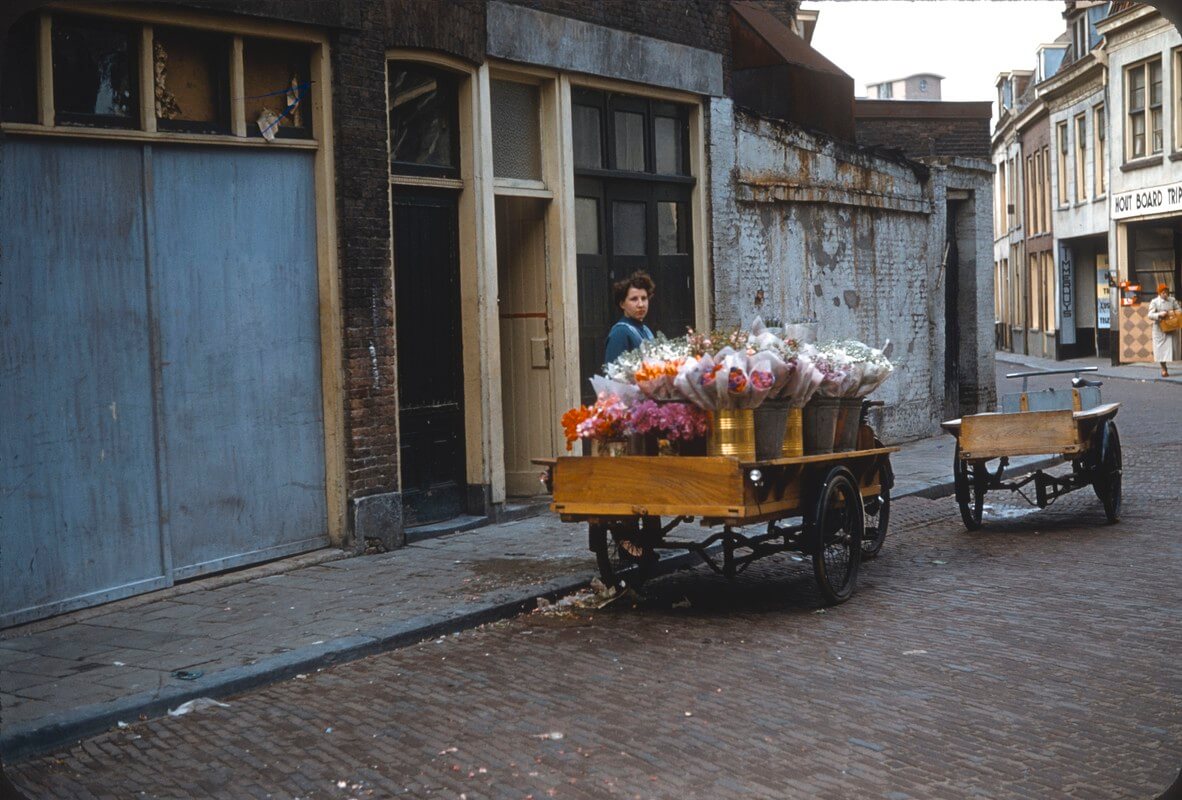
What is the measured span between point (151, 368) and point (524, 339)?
13.9ft

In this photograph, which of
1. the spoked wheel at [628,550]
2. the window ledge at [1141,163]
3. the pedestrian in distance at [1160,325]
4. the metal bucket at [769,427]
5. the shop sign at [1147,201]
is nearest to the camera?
the metal bucket at [769,427]

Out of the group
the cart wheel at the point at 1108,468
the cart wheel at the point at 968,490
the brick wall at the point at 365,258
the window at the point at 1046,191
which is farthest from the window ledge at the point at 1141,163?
the brick wall at the point at 365,258

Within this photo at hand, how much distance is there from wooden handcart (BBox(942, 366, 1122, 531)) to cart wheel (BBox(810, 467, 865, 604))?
2.43m

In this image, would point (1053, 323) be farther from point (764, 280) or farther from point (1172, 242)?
point (764, 280)

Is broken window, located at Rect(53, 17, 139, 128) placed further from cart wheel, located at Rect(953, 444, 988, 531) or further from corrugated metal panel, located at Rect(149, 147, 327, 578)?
cart wheel, located at Rect(953, 444, 988, 531)

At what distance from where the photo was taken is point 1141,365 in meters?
33.2

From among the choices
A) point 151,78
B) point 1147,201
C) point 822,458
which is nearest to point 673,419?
point 822,458

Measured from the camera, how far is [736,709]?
5.68 metres

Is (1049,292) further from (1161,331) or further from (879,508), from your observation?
(879,508)

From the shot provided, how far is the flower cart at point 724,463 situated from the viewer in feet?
23.7

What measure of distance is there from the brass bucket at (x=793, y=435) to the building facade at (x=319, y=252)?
3.38 m

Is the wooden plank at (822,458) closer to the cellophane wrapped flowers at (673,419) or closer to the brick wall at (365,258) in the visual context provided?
the cellophane wrapped flowers at (673,419)

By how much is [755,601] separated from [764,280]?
7053 mm

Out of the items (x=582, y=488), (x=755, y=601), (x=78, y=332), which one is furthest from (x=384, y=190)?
(x=755, y=601)
